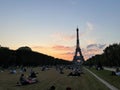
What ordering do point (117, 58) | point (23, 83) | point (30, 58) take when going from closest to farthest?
1. point (23, 83)
2. point (117, 58)
3. point (30, 58)

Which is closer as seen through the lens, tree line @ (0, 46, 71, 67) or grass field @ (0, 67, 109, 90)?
grass field @ (0, 67, 109, 90)

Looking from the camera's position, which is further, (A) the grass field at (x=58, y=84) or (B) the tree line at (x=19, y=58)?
(B) the tree line at (x=19, y=58)

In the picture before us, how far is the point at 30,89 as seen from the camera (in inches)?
1195

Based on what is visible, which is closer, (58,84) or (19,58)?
(58,84)

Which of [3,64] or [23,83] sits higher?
[3,64]

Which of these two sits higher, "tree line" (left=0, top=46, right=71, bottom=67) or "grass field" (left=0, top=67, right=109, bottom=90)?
"tree line" (left=0, top=46, right=71, bottom=67)

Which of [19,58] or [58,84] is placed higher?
[19,58]

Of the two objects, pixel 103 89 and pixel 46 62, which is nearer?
pixel 103 89

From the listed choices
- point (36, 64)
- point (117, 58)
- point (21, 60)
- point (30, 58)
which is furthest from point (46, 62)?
point (117, 58)

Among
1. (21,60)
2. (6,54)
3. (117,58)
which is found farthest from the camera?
(21,60)

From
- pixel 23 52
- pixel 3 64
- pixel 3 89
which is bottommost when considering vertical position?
pixel 3 89

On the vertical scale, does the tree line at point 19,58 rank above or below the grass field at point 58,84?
above

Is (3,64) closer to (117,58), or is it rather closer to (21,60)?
(21,60)

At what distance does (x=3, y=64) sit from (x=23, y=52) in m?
32.9
